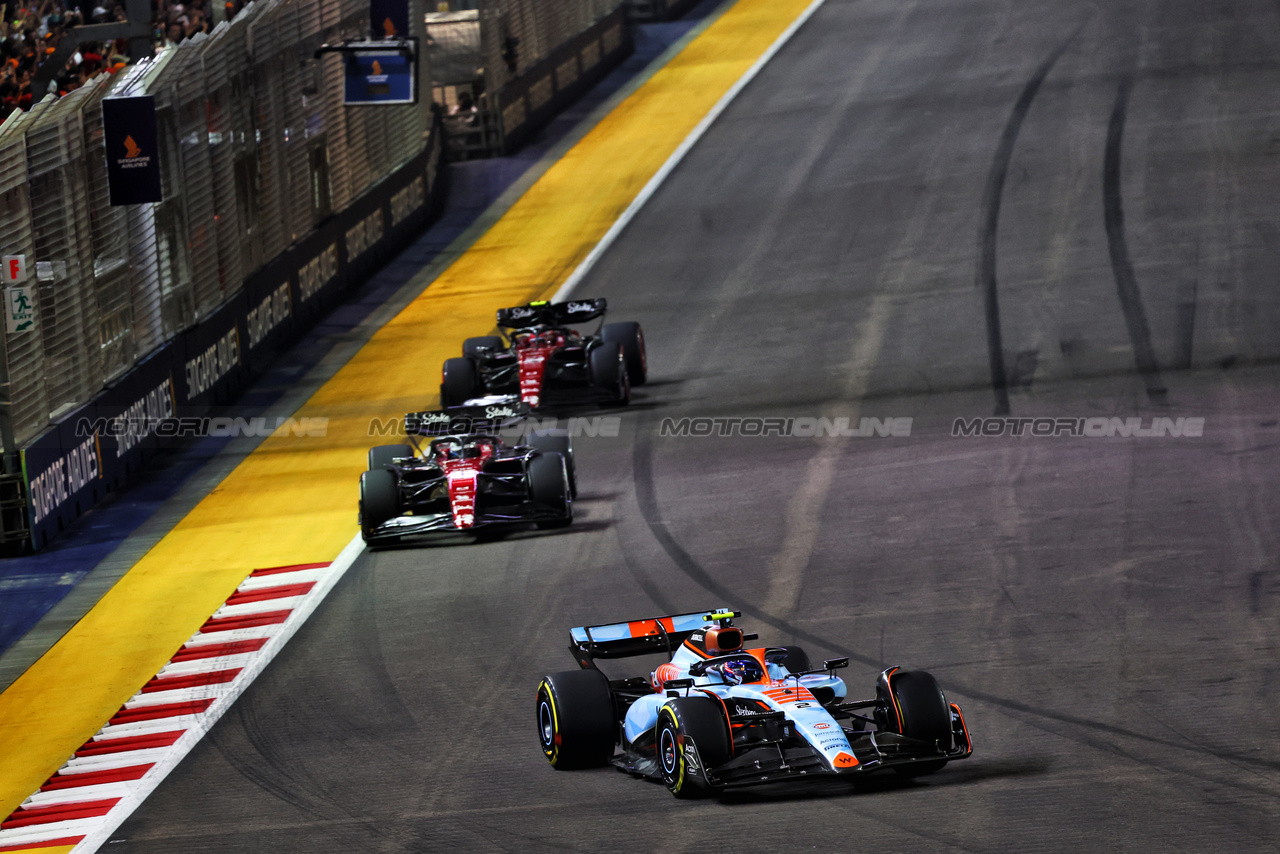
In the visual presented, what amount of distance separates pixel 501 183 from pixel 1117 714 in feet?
86.4

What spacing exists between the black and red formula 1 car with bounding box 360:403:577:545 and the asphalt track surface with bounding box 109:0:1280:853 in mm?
327

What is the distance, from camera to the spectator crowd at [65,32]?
2641 cm

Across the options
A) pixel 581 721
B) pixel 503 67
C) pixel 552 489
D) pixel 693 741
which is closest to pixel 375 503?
pixel 552 489

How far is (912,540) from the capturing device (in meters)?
15.5

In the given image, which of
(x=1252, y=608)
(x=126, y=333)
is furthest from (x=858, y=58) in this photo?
(x=1252, y=608)

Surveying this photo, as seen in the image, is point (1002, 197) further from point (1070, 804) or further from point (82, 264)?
point (1070, 804)

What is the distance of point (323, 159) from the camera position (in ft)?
98.8

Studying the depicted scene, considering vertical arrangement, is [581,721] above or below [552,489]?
above

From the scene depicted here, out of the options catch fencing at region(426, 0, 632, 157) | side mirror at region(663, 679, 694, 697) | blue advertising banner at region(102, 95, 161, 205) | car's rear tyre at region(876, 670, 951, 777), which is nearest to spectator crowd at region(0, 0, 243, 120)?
blue advertising banner at region(102, 95, 161, 205)

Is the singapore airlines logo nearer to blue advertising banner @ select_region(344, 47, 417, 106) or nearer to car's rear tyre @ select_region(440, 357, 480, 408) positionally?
car's rear tyre @ select_region(440, 357, 480, 408)

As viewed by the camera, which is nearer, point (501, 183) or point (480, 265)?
point (480, 265)

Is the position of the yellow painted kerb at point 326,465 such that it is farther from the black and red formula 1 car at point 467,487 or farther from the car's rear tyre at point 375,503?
the black and red formula 1 car at point 467,487

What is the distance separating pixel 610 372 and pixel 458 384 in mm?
1817

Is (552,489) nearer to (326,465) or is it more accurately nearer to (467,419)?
(467,419)
